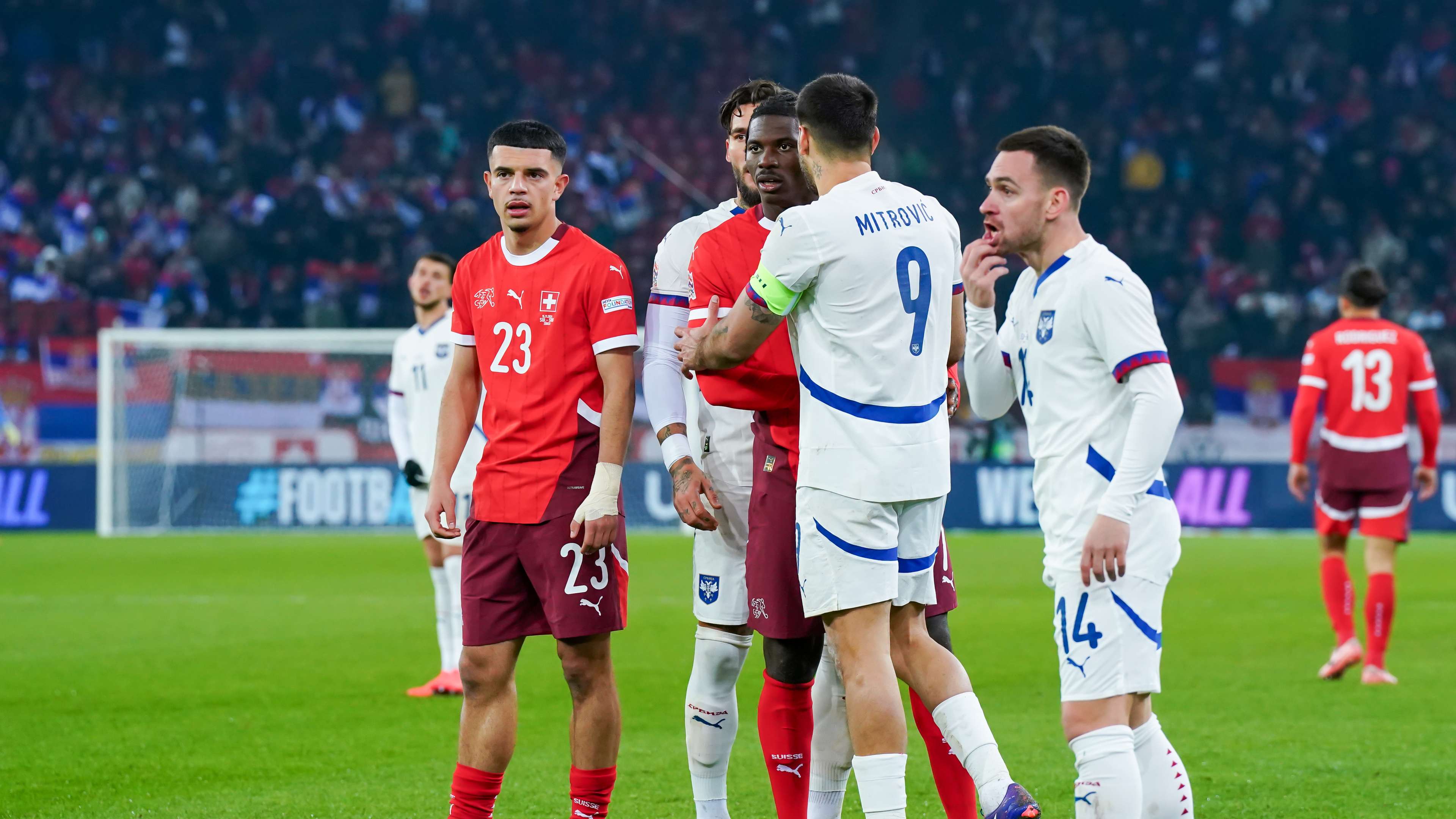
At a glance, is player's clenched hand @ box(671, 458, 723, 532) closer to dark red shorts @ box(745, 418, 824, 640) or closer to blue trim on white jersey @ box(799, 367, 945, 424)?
dark red shorts @ box(745, 418, 824, 640)

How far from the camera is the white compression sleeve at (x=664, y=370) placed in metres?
4.43

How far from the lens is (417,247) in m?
24.4

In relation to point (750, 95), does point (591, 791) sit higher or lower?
lower

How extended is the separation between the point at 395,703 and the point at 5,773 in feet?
6.84

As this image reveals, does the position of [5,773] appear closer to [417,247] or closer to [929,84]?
[417,247]

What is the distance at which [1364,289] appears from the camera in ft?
27.7

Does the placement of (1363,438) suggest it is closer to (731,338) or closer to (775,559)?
(775,559)

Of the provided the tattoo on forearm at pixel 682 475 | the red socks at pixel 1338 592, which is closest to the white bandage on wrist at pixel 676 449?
the tattoo on forearm at pixel 682 475

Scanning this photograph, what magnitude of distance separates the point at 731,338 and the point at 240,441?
16.3 m

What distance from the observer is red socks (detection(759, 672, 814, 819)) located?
4.38m

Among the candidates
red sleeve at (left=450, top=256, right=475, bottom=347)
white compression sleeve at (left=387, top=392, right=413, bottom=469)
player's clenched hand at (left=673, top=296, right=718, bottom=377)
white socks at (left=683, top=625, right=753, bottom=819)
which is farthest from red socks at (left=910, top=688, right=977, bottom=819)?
white compression sleeve at (left=387, top=392, right=413, bottom=469)

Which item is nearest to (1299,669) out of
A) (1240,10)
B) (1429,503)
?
(1429,503)

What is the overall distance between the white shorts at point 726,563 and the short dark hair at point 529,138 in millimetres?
1135

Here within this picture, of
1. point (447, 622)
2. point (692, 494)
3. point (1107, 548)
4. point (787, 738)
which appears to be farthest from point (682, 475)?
point (447, 622)
